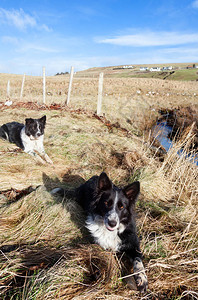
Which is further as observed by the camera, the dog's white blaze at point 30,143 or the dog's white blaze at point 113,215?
the dog's white blaze at point 30,143

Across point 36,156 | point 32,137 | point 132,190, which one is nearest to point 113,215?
point 132,190

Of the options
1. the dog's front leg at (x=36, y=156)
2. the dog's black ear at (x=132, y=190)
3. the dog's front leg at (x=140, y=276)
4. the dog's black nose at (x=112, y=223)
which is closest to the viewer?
the dog's front leg at (x=140, y=276)

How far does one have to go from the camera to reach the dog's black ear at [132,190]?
249cm

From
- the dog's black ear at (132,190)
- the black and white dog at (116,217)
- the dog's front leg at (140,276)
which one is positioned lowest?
the dog's front leg at (140,276)

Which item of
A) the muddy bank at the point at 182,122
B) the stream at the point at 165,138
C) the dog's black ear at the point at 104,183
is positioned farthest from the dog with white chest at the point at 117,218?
the muddy bank at the point at 182,122

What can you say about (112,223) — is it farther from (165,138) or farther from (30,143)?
(165,138)

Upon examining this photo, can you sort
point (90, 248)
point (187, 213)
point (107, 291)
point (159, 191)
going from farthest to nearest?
point (159, 191) < point (187, 213) < point (90, 248) < point (107, 291)

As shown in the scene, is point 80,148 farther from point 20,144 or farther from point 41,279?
point 41,279

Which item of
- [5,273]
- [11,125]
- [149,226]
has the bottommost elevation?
[149,226]

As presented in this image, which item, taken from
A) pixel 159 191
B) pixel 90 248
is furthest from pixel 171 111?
pixel 90 248

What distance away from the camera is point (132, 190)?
255 centimetres

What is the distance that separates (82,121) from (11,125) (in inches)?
153

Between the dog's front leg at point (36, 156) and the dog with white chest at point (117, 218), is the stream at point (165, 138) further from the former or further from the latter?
the dog's front leg at point (36, 156)

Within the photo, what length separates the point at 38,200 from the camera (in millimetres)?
3436
